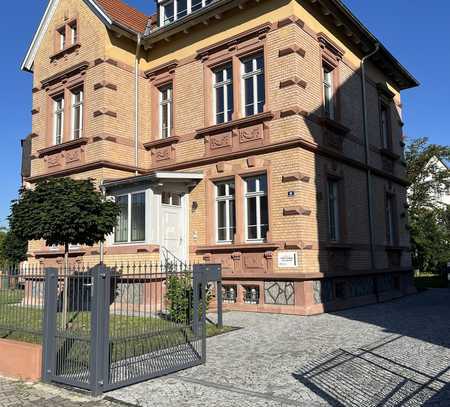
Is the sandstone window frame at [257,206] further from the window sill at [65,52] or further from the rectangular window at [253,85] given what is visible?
the window sill at [65,52]

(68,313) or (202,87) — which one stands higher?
(202,87)

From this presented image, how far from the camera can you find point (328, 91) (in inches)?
630

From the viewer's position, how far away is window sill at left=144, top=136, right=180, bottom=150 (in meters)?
16.4

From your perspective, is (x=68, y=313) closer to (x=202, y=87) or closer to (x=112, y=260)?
(x=112, y=260)

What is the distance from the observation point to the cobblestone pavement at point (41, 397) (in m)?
5.95

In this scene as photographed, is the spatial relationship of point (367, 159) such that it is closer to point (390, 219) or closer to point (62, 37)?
point (390, 219)

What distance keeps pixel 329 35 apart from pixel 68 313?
12.6 meters

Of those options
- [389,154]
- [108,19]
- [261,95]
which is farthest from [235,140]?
[389,154]

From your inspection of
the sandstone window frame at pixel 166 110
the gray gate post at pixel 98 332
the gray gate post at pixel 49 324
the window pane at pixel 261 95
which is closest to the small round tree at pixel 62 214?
the gray gate post at pixel 49 324

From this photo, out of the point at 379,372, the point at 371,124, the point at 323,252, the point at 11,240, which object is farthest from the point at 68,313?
the point at 11,240

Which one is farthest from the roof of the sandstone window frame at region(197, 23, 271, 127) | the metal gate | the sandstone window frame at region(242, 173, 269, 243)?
the metal gate

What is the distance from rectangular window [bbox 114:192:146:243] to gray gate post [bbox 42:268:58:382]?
7.91 m

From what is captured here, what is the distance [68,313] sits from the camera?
22.9 ft

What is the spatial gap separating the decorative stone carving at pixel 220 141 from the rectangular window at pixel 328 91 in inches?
130
